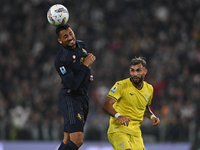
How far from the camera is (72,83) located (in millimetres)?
5031

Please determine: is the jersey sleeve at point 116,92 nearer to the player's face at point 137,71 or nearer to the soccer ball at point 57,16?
the player's face at point 137,71

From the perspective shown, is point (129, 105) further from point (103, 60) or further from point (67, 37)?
point (103, 60)

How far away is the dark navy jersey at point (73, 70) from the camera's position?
198 inches

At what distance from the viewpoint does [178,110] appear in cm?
1021

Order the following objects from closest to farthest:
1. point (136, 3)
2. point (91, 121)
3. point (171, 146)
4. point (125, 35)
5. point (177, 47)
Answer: point (171, 146) < point (91, 121) < point (177, 47) < point (125, 35) < point (136, 3)

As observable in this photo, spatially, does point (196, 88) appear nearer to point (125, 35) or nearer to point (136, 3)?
point (125, 35)

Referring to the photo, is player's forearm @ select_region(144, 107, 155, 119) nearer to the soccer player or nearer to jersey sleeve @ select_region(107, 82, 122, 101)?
jersey sleeve @ select_region(107, 82, 122, 101)

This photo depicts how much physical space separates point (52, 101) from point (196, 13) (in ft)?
23.7

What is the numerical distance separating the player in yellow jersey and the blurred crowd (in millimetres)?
4254

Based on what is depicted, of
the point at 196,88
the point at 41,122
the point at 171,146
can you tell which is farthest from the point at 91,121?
the point at 196,88

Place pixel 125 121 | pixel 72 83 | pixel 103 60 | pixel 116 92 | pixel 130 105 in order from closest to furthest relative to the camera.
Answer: pixel 125 121, pixel 72 83, pixel 116 92, pixel 130 105, pixel 103 60

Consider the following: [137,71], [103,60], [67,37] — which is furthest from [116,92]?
[103,60]

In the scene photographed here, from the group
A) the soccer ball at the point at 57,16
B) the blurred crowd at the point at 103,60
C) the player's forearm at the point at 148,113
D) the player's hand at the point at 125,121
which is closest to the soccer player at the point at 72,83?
the soccer ball at the point at 57,16

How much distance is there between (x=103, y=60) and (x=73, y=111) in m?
7.84
